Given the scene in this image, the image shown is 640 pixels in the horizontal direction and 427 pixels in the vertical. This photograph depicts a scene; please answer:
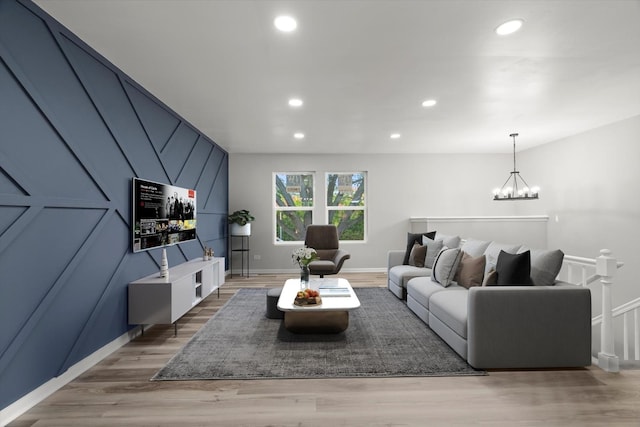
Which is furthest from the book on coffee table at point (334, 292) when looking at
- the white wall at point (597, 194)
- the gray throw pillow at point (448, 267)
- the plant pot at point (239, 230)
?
the white wall at point (597, 194)

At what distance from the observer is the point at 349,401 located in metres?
2.15

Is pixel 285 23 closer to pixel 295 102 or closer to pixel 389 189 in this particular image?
pixel 295 102

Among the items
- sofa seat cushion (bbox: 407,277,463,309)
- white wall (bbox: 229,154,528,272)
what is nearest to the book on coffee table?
sofa seat cushion (bbox: 407,277,463,309)

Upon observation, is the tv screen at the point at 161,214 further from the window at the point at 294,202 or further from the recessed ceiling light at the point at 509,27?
the recessed ceiling light at the point at 509,27

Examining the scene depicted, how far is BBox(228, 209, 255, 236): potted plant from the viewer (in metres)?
6.43

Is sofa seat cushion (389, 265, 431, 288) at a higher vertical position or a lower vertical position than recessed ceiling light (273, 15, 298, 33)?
lower

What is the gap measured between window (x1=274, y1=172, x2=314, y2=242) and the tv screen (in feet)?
8.53

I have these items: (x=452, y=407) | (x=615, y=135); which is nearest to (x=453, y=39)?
(x=452, y=407)

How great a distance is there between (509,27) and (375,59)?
1.01 meters

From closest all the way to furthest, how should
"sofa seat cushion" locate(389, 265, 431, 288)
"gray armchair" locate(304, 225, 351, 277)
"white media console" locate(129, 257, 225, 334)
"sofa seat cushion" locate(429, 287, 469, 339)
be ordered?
"sofa seat cushion" locate(429, 287, 469, 339) < "white media console" locate(129, 257, 225, 334) < "sofa seat cushion" locate(389, 265, 431, 288) < "gray armchair" locate(304, 225, 351, 277)

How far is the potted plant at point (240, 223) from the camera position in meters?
6.43

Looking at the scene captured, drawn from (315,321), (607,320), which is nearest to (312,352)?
(315,321)

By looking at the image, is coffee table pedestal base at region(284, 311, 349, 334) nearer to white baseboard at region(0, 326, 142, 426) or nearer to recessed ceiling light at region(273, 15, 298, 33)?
white baseboard at region(0, 326, 142, 426)

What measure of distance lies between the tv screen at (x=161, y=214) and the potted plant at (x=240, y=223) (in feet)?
5.32
